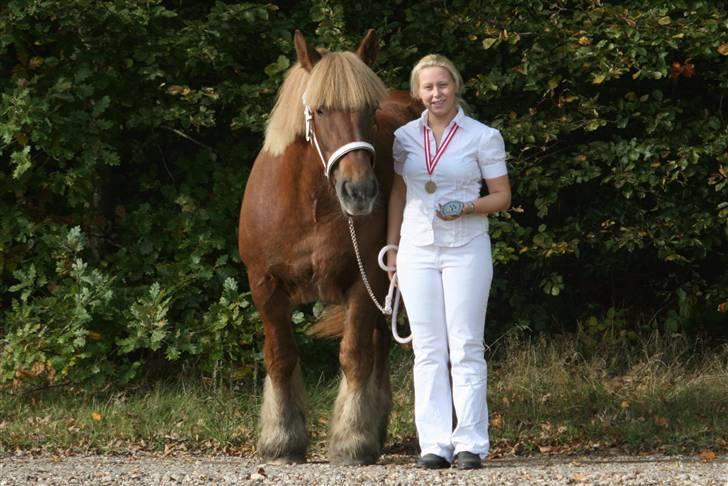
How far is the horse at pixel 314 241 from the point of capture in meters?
5.96

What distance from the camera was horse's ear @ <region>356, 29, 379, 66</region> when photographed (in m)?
6.41

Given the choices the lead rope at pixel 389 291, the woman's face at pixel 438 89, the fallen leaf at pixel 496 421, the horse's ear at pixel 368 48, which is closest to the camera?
the woman's face at pixel 438 89

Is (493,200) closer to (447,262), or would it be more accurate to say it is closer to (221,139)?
(447,262)

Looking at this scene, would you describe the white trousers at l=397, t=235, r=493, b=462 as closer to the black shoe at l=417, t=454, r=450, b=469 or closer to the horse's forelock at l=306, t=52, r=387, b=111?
the black shoe at l=417, t=454, r=450, b=469

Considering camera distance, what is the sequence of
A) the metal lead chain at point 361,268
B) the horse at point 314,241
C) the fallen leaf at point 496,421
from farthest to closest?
the fallen leaf at point 496,421 < the metal lead chain at point 361,268 < the horse at point 314,241

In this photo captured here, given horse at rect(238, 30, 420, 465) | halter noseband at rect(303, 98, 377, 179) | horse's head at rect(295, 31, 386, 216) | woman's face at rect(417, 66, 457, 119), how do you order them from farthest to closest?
horse at rect(238, 30, 420, 465)
woman's face at rect(417, 66, 457, 119)
halter noseband at rect(303, 98, 377, 179)
horse's head at rect(295, 31, 386, 216)

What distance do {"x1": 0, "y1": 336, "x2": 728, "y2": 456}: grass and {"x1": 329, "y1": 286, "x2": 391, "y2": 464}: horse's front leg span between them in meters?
0.94

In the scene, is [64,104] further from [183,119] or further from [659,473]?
[659,473]

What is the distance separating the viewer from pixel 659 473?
5.75 m

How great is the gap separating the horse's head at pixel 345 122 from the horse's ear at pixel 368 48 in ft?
1.02

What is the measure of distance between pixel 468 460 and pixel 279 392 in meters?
1.25

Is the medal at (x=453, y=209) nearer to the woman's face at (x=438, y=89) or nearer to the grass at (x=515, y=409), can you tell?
the woman's face at (x=438, y=89)

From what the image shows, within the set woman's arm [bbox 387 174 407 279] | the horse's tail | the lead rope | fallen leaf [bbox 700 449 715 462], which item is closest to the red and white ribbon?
woman's arm [bbox 387 174 407 279]

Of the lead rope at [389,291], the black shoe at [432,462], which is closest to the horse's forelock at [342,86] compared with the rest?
the lead rope at [389,291]
